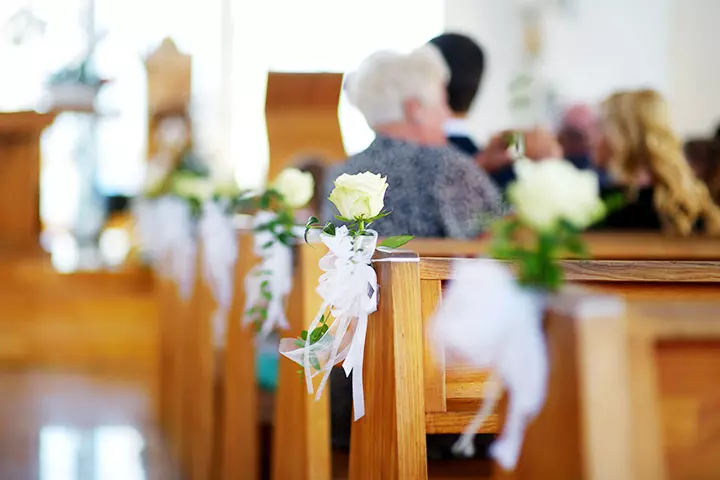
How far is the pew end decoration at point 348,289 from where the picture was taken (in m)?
1.60

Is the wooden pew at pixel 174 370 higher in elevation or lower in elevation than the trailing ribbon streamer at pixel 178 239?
lower

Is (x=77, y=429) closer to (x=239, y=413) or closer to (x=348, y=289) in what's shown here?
(x=239, y=413)

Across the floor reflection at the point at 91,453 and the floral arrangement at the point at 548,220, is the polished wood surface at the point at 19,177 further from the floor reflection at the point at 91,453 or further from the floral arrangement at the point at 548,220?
the floral arrangement at the point at 548,220

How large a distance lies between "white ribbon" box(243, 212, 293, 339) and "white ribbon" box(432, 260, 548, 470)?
1493mm

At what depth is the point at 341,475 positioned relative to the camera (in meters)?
2.26

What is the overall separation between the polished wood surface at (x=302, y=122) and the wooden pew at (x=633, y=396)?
363cm

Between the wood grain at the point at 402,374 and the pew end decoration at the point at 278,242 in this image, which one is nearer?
the wood grain at the point at 402,374

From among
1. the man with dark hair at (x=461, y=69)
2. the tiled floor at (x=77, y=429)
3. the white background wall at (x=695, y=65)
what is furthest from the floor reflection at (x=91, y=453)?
the white background wall at (x=695, y=65)

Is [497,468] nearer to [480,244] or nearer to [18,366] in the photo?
[480,244]

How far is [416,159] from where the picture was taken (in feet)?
8.11

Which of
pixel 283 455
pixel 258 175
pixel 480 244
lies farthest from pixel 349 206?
pixel 258 175

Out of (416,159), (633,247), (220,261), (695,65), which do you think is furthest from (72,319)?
(695,65)

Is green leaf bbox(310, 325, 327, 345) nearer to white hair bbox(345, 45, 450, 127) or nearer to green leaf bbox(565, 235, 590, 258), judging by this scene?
green leaf bbox(565, 235, 590, 258)

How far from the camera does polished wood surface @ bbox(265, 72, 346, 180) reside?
14.6ft
